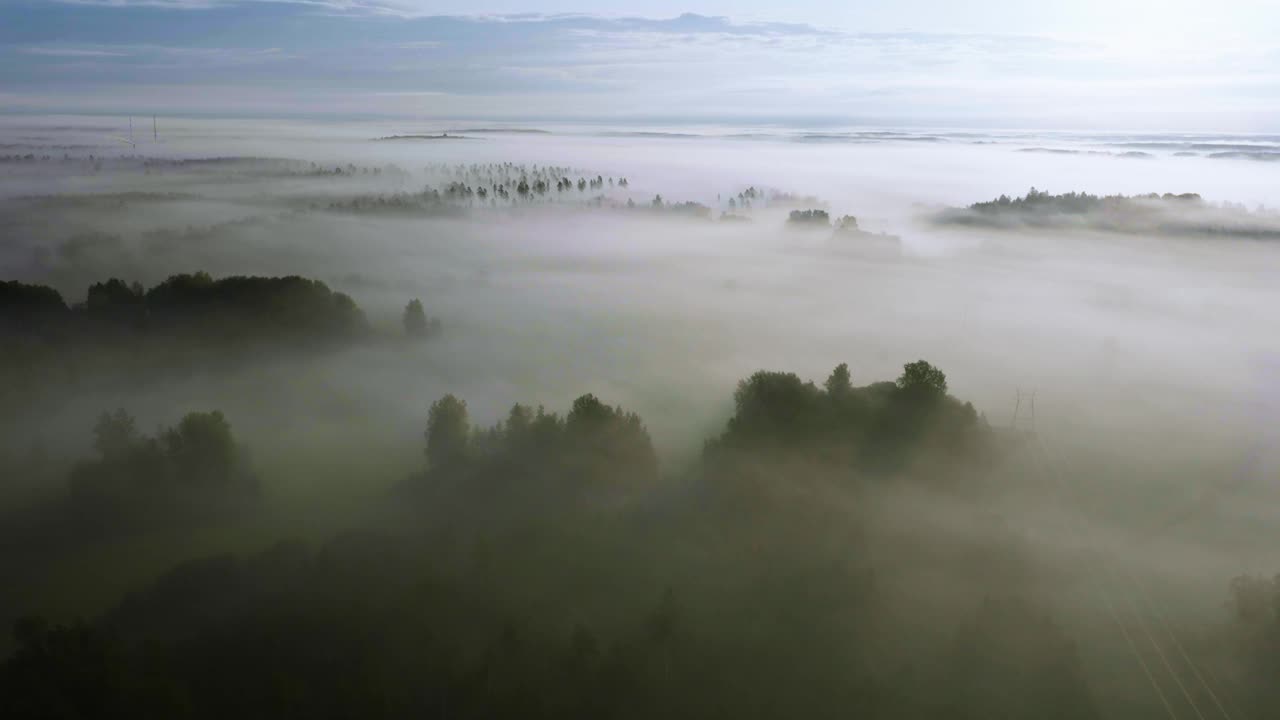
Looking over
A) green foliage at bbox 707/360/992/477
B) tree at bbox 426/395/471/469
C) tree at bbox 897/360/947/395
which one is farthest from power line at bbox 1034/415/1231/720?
tree at bbox 426/395/471/469

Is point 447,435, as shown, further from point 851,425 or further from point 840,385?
point 851,425

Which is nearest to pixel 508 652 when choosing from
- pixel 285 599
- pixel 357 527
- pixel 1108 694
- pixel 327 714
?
pixel 327 714

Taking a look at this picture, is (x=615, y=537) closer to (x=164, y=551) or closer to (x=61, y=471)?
(x=164, y=551)

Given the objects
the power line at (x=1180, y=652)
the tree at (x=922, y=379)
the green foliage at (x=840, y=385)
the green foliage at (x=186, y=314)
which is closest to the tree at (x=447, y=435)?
the green foliage at (x=840, y=385)

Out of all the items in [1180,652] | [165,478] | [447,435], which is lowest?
[1180,652]

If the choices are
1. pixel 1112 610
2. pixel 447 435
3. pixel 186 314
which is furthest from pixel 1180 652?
pixel 186 314

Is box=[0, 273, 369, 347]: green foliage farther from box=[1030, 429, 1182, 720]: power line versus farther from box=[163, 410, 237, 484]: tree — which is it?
box=[1030, 429, 1182, 720]: power line

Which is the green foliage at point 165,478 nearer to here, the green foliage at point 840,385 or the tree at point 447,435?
the tree at point 447,435

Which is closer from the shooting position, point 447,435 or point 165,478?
point 165,478
